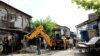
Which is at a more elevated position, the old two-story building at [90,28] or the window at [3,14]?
the window at [3,14]

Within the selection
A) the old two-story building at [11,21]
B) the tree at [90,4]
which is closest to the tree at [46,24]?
the old two-story building at [11,21]

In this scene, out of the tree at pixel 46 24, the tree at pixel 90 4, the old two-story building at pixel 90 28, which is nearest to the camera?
the tree at pixel 90 4

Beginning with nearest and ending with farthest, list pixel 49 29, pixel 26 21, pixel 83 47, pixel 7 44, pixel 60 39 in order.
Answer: pixel 83 47, pixel 7 44, pixel 60 39, pixel 26 21, pixel 49 29

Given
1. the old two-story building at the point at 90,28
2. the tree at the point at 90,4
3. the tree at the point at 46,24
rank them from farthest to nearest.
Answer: the tree at the point at 46,24 < the old two-story building at the point at 90,28 < the tree at the point at 90,4

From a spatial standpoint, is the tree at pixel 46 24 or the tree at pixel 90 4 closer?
the tree at pixel 90 4

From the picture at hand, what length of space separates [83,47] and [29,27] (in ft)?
86.5

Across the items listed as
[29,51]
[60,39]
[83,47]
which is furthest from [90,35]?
[83,47]

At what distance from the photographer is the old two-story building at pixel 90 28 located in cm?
3680

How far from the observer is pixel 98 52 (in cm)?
2436

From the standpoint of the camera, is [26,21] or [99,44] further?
[26,21]

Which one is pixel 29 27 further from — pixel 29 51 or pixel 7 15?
pixel 29 51

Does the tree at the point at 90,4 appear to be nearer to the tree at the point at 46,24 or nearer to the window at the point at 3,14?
the window at the point at 3,14

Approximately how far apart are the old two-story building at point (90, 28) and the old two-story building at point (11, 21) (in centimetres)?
981

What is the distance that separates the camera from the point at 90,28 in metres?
40.1
